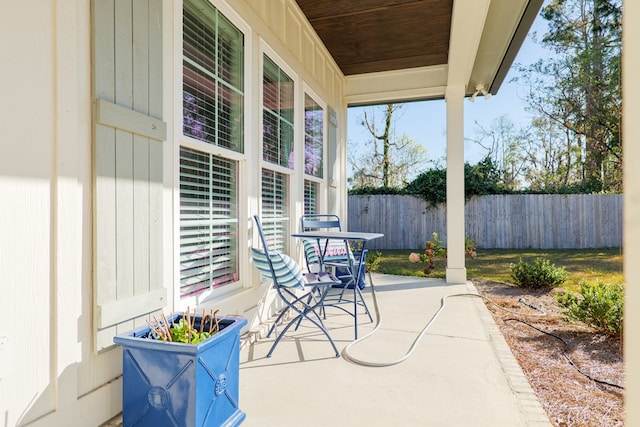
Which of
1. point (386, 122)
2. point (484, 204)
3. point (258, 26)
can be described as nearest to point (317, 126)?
point (258, 26)

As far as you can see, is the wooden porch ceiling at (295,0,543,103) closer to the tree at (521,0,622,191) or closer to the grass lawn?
the grass lawn

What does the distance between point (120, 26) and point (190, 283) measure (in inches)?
55.7

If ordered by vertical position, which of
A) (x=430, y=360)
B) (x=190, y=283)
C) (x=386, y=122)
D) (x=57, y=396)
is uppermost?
(x=386, y=122)

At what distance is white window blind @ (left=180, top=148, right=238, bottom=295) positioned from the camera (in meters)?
2.24

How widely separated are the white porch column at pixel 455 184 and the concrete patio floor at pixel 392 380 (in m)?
1.89

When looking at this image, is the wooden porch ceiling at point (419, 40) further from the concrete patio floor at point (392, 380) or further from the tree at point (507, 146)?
the tree at point (507, 146)

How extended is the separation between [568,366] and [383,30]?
3.72 m

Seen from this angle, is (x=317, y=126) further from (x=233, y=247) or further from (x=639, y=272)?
(x=639, y=272)

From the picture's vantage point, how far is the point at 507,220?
31.6 feet

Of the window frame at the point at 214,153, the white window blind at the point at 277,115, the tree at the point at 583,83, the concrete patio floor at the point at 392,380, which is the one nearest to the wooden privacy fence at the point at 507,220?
the tree at the point at 583,83

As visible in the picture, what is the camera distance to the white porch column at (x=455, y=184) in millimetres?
5148

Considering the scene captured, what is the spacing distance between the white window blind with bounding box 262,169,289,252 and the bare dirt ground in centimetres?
217

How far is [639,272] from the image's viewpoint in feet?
1.75

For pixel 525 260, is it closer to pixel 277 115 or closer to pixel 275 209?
pixel 275 209
